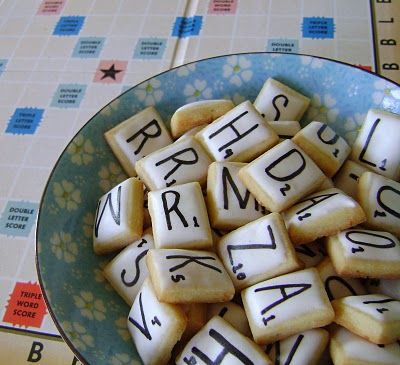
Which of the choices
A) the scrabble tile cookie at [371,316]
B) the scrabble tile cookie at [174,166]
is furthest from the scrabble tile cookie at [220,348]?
the scrabble tile cookie at [174,166]

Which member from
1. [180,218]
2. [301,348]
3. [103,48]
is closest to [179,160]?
[180,218]

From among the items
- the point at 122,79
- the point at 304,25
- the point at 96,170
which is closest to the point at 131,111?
the point at 96,170

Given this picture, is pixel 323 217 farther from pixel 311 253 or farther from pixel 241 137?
pixel 241 137

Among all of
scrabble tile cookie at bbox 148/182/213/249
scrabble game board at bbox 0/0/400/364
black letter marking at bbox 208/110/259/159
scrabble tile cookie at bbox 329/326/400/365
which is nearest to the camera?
scrabble tile cookie at bbox 329/326/400/365

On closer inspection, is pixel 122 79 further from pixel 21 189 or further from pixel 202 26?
pixel 21 189

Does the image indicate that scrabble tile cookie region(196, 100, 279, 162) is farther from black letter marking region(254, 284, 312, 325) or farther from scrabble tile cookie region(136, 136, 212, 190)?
black letter marking region(254, 284, 312, 325)

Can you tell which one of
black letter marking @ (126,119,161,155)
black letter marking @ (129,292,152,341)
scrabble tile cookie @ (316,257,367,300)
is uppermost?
black letter marking @ (126,119,161,155)

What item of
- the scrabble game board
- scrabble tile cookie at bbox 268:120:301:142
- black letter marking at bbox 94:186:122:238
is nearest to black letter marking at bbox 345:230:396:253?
scrabble tile cookie at bbox 268:120:301:142
